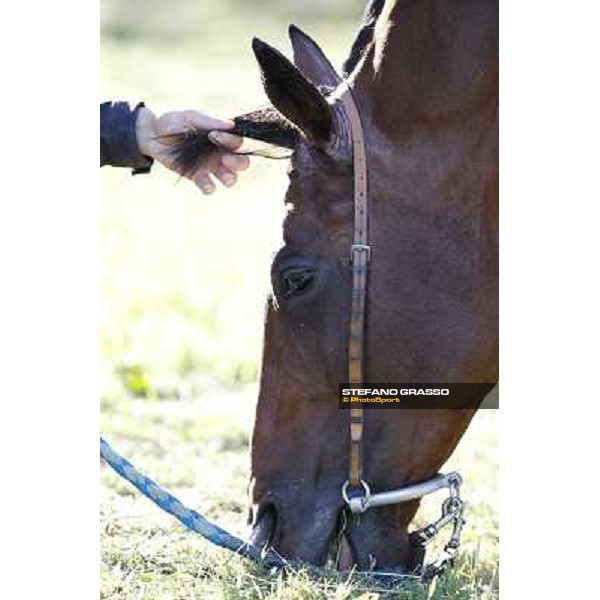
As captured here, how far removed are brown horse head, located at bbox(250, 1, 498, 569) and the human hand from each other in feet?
0.85

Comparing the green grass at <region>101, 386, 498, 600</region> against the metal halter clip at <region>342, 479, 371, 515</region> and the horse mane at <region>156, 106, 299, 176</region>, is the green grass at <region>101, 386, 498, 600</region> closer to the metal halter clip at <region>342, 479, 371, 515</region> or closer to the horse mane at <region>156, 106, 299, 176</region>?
the metal halter clip at <region>342, 479, 371, 515</region>

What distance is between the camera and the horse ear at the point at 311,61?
3938 millimetres

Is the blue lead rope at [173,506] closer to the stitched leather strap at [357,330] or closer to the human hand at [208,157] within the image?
the stitched leather strap at [357,330]

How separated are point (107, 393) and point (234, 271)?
1030mm

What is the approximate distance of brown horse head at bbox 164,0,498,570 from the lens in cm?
356

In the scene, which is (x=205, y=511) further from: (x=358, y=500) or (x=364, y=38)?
(x=364, y=38)

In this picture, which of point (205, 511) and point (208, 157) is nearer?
point (208, 157)

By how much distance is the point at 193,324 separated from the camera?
636 cm

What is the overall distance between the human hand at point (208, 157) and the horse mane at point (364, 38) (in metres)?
0.36

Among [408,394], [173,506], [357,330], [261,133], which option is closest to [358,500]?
[408,394]

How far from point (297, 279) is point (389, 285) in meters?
0.23

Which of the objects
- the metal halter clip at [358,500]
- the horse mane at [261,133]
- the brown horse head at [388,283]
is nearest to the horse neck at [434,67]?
the brown horse head at [388,283]

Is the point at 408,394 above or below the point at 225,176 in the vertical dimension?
below

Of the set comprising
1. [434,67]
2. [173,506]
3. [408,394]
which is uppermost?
[434,67]
